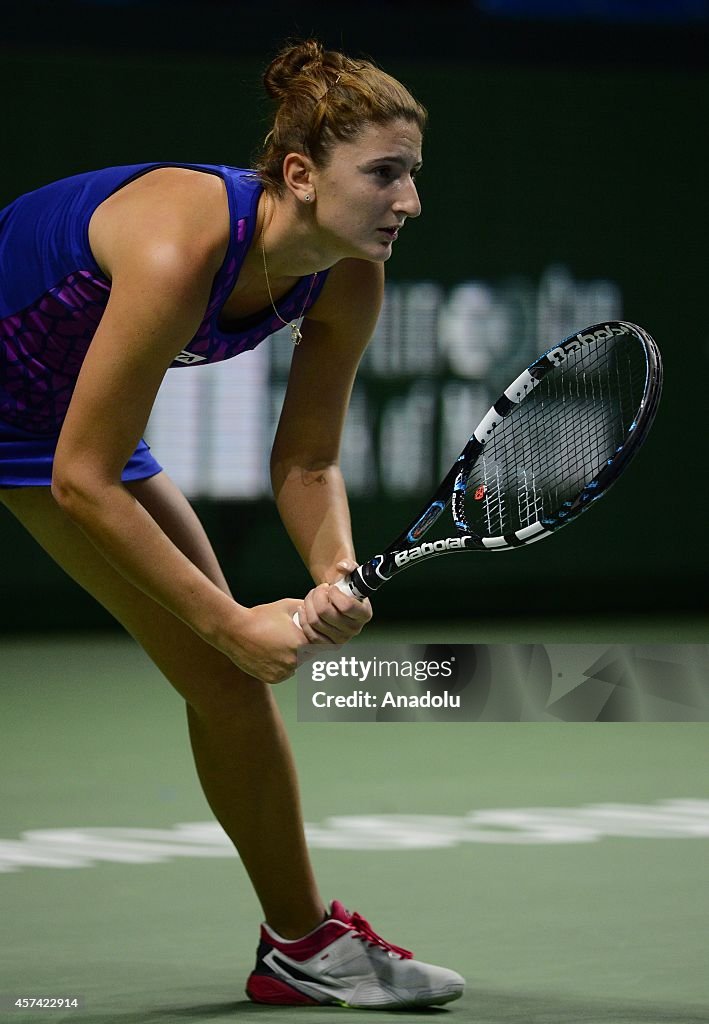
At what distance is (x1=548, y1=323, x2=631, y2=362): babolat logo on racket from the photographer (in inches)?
104

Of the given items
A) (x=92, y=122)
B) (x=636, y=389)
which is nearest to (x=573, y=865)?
(x=636, y=389)

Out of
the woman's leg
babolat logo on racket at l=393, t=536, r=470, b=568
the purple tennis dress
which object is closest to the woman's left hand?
babolat logo on racket at l=393, t=536, r=470, b=568

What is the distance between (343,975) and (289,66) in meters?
1.34

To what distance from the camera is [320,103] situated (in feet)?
8.23

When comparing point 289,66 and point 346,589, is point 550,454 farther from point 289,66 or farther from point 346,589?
point 289,66

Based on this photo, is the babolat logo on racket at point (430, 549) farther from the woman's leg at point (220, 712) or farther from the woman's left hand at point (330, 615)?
the woman's leg at point (220, 712)

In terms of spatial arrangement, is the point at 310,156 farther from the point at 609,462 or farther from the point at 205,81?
the point at 205,81

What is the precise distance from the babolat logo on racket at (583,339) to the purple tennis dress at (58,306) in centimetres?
37

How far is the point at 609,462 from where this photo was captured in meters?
2.59

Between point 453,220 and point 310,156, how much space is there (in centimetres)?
514

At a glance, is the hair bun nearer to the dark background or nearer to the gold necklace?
the gold necklace

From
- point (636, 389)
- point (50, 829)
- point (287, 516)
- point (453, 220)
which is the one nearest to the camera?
point (287, 516)

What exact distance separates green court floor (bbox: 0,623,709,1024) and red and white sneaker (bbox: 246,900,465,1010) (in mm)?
32

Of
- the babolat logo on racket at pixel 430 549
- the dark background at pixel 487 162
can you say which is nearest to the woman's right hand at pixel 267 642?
the babolat logo on racket at pixel 430 549
